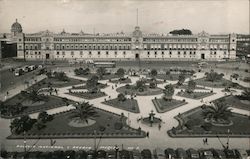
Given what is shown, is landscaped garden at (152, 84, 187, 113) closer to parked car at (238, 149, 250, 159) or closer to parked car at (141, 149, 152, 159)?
parked car at (238, 149, 250, 159)

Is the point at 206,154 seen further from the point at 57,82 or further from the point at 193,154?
the point at 57,82

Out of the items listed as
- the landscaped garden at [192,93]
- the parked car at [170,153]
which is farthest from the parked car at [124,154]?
the landscaped garden at [192,93]

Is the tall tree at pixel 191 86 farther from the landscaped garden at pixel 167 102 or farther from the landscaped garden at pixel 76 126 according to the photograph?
the landscaped garden at pixel 76 126

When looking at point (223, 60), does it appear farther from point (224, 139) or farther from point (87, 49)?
point (224, 139)

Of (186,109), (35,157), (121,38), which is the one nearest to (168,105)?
(186,109)

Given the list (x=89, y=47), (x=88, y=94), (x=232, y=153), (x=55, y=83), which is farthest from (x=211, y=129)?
(x=89, y=47)

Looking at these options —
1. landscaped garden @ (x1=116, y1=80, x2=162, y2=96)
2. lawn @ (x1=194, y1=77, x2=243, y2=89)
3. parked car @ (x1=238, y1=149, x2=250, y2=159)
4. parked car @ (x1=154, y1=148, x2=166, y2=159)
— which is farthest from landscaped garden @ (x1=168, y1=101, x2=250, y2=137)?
lawn @ (x1=194, y1=77, x2=243, y2=89)
